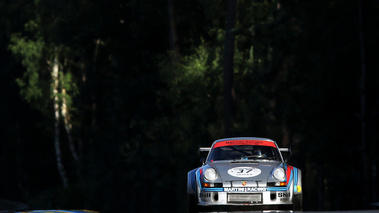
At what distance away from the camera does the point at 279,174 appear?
50.9ft

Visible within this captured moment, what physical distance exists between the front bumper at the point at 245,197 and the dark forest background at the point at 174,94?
14.5 meters

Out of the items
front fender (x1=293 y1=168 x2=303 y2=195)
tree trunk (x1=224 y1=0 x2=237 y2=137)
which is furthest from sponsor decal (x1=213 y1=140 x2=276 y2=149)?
tree trunk (x1=224 y1=0 x2=237 y2=137)

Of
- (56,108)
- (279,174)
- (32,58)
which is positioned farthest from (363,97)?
(56,108)

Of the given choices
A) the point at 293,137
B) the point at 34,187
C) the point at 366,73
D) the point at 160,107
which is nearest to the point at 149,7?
the point at 160,107

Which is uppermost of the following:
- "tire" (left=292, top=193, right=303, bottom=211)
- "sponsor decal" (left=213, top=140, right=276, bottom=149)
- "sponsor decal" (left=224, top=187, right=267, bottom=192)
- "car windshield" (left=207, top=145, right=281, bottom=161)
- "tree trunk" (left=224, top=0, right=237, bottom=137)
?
"tree trunk" (left=224, top=0, right=237, bottom=137)

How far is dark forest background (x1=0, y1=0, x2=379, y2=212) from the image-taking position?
32844 millimetres

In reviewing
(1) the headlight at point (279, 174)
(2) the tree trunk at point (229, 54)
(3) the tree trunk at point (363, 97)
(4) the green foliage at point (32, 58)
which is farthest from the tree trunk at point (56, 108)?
(1) the headlight at point (279, 174)

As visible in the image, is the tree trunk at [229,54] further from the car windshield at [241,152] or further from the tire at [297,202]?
the tire at [297,202]

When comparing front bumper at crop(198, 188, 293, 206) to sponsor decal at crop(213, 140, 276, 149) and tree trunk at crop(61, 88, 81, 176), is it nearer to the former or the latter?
sponsor decal at crop(213, 140, 276, 149)

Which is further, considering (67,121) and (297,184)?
(67,121)

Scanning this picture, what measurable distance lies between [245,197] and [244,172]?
47 cm

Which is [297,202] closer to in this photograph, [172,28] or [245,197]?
[245,197]

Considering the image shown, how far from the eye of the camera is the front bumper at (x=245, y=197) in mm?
15352

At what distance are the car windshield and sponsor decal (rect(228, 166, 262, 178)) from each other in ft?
3.87
